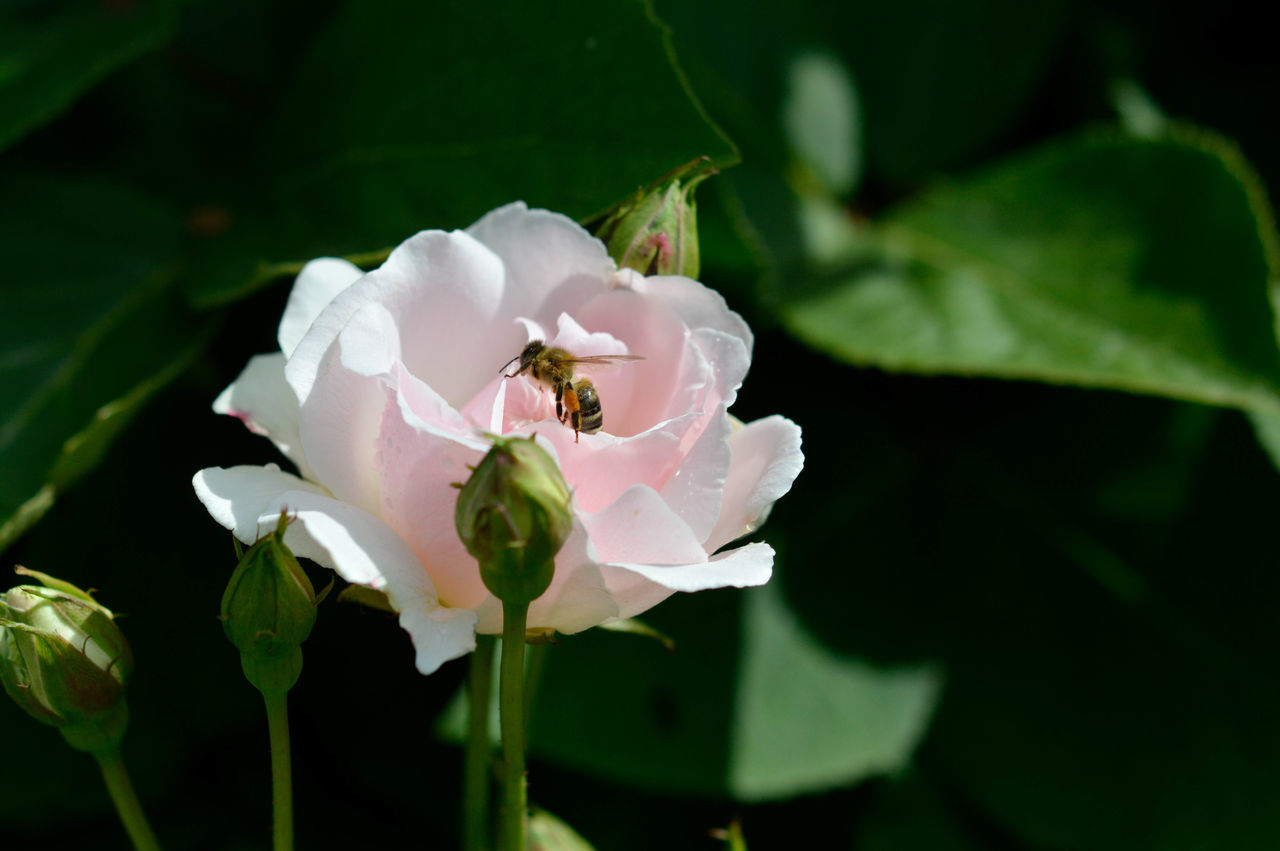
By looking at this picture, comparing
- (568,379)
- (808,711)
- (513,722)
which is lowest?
(808,711)

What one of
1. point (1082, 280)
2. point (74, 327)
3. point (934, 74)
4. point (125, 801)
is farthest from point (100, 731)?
point (934, 74)

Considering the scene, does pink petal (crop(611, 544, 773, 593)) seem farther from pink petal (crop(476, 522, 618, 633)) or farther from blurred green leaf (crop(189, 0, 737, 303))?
blurred green leaf (crop(189, 0, 737, 303))

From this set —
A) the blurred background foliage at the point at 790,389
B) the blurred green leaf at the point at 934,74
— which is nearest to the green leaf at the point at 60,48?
the blurred background foliage at the point at 790,389

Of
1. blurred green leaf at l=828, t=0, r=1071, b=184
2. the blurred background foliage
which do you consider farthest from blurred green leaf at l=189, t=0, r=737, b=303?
blurred green leaf at l=828, t=0, r=1071, b=184

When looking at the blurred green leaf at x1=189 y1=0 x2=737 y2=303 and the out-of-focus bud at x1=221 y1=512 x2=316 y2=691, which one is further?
the blurred green leaf at x1=189 y1=0 x2=737 y2=303

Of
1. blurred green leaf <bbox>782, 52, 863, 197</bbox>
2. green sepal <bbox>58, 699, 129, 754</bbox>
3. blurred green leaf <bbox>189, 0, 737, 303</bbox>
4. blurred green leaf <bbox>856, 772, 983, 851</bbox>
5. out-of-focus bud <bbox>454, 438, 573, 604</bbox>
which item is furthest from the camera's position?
blurred green leaf <bbox>782, 52, 863, 197</bbox>

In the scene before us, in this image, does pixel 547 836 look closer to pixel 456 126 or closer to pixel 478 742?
pixel 478 742
